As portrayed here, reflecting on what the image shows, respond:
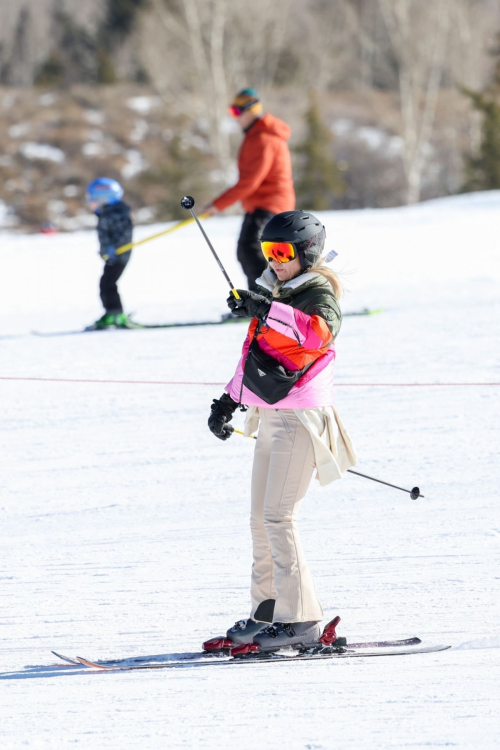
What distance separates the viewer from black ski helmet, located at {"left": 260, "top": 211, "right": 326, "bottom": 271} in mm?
3232

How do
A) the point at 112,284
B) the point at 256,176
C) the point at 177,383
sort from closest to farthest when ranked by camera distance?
the point at 177,383, the point at 256,176, the point at 112,284

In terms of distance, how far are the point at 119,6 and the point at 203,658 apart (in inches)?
1729

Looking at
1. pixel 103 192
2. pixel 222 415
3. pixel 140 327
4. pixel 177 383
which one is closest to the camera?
pixel 222 415

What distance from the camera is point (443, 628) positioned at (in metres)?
3.63

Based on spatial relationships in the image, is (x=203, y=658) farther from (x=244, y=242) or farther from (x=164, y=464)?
(x=244, y=242)

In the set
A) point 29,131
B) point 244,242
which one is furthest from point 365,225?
point 29,131

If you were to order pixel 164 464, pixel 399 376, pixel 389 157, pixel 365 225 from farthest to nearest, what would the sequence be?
pixel 389 157 < pixel 365 225 < pixel 399 376 < pixel 164 464

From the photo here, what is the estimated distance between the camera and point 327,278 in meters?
3.29

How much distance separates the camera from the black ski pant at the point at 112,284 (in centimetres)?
866

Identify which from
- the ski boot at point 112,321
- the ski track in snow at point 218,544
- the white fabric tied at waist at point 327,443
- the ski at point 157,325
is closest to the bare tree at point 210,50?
the ski at point 157,325

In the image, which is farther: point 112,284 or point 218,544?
point 112,284

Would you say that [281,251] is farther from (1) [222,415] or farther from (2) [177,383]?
(2) [177,383]

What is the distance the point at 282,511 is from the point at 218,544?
1279mm

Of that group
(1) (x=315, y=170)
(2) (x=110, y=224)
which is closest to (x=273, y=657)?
(2) (x=110, y=224)
